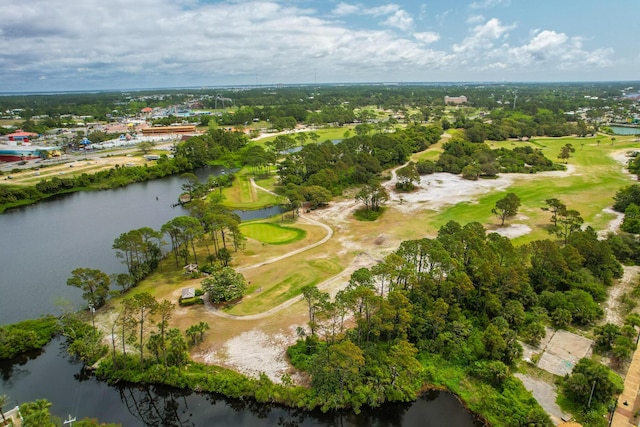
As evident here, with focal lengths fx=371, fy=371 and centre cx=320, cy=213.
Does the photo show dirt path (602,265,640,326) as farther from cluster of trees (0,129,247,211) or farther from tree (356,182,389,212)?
cluster of trees (0,129,247,211)

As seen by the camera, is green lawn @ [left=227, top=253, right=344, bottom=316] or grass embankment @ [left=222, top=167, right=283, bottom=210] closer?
green lawn @ [left=227, top=253, right=344, bottom=316]

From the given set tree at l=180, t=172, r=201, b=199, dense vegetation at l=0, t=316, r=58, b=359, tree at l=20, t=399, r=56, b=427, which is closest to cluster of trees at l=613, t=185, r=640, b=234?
tree at l=20, t=399, r=56, b=427

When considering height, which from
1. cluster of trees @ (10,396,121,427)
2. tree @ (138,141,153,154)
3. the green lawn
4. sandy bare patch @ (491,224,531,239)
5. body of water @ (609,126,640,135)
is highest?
tree @ (138,141,153,154)

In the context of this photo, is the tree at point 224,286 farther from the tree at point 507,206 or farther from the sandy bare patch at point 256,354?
the tree at point 507,206

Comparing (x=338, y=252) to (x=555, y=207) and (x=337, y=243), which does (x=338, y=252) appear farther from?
(x=555, y=207)

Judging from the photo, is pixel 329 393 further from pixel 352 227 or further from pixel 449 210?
pixel 449 210

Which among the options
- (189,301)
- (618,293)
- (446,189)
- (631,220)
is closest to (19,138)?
(189,301)

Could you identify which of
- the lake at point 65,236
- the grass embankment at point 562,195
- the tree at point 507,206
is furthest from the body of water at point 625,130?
the lake at point 65,236
